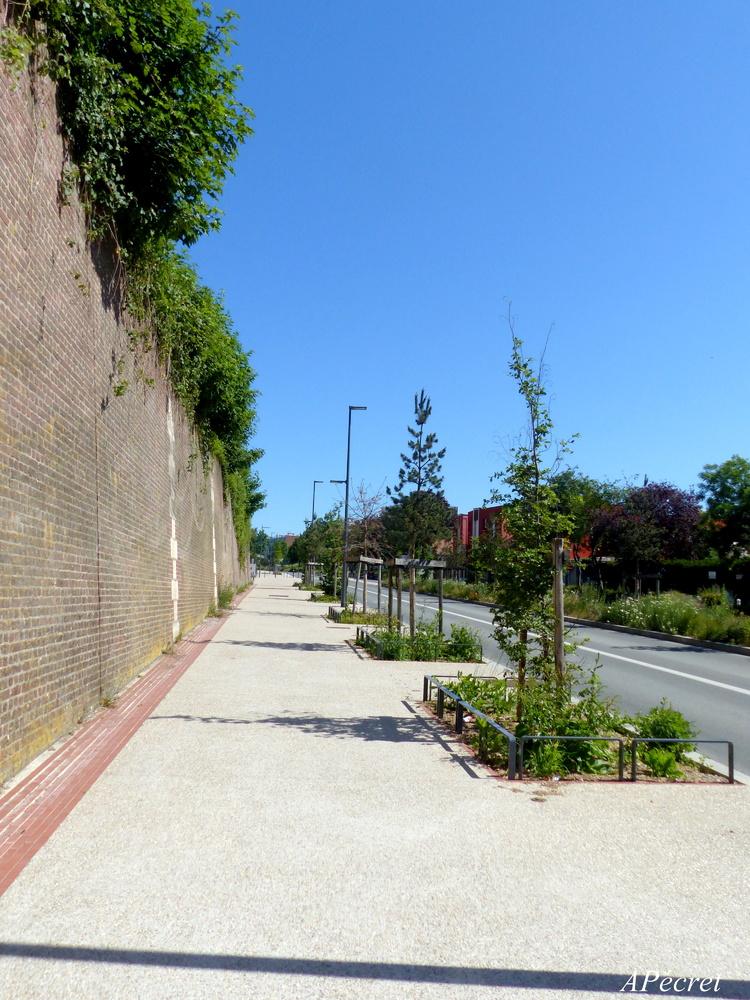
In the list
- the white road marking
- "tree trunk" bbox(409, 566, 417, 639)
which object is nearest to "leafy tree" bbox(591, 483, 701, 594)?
the white road marking

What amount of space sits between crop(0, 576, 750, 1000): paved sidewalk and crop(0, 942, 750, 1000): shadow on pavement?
0.03 ft

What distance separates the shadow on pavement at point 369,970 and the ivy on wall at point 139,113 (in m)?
5.98

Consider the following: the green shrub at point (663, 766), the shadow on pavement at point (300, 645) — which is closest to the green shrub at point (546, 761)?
the green shrub at point (663, 766)

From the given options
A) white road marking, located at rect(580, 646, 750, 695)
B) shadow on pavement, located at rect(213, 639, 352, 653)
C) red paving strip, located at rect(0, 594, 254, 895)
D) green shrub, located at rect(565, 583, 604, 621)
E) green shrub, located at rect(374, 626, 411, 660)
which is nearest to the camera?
red paving strip, located at rect(0, 594, 254, 895)

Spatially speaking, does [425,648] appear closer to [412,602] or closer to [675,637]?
[412,602]

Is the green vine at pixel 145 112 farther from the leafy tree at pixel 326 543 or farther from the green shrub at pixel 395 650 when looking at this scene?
the leafy tree at pixel 326 543

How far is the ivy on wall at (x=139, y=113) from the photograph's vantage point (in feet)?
Answer: 24.8

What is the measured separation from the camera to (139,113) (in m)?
9.02

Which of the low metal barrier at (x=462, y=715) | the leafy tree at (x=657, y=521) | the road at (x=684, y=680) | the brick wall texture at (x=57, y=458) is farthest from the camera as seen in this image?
the leafy tree at (x=657, y=521)

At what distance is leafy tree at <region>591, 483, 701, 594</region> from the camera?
117 ft

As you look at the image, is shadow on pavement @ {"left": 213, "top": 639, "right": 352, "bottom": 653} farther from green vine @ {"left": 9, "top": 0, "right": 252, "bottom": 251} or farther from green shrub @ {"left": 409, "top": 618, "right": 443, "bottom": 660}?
green vine @ {"left": 9, "top": 0, "right": 252, "bottom": 251}

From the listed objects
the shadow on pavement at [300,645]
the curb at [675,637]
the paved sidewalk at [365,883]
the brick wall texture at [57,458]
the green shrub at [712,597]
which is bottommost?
the curb at [675,637]

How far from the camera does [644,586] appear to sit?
3991 cm

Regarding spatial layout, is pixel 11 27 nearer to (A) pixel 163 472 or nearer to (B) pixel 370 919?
(B) pixel 370 919
